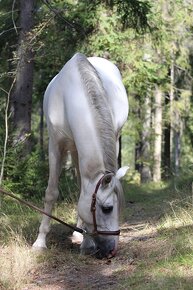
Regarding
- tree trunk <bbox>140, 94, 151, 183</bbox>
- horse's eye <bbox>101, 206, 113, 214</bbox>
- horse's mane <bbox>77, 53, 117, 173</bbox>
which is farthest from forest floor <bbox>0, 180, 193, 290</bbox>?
tree trunk <bbox>140, 94, 151, 183</bbox>

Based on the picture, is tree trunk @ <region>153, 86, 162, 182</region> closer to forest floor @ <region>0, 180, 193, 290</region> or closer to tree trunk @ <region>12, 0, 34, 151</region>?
tree trunk @ <region>12, 0, 34, 151</region>

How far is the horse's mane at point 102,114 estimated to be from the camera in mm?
4961

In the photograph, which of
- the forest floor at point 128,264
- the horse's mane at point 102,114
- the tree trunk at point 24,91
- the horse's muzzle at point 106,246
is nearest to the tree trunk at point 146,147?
the tree trunk at point 24,91

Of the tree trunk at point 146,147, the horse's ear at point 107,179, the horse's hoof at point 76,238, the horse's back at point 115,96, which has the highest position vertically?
the horse's back at point 115,96

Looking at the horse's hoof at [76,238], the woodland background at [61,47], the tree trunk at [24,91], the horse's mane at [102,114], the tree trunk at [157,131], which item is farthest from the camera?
the tree trunk at [157,131]

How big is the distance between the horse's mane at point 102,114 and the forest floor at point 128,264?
0.93 metres

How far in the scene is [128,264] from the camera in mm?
4855

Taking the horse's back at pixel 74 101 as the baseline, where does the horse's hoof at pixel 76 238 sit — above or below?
below

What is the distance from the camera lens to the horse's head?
A: 192 inches

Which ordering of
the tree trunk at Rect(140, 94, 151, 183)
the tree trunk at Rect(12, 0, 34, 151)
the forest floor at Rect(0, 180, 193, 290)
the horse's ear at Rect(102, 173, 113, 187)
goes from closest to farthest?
1. the forest floor at Rect(0, 180, 193, 290)
2. the horse's ear at Rect(102, 173, 113, 187)
3. the tree trunk at Rect(12, 0, 34, 151)
4. the tree trunk at Rect(140, 94, 151, 183)

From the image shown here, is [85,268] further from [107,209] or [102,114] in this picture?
[102,114]

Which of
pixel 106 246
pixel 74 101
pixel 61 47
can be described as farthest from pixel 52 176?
pixel 61 47

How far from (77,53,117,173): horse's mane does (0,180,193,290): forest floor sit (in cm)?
93

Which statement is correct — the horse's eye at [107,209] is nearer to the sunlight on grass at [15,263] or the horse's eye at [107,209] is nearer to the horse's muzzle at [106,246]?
the horse's muzzle at [106,246]
